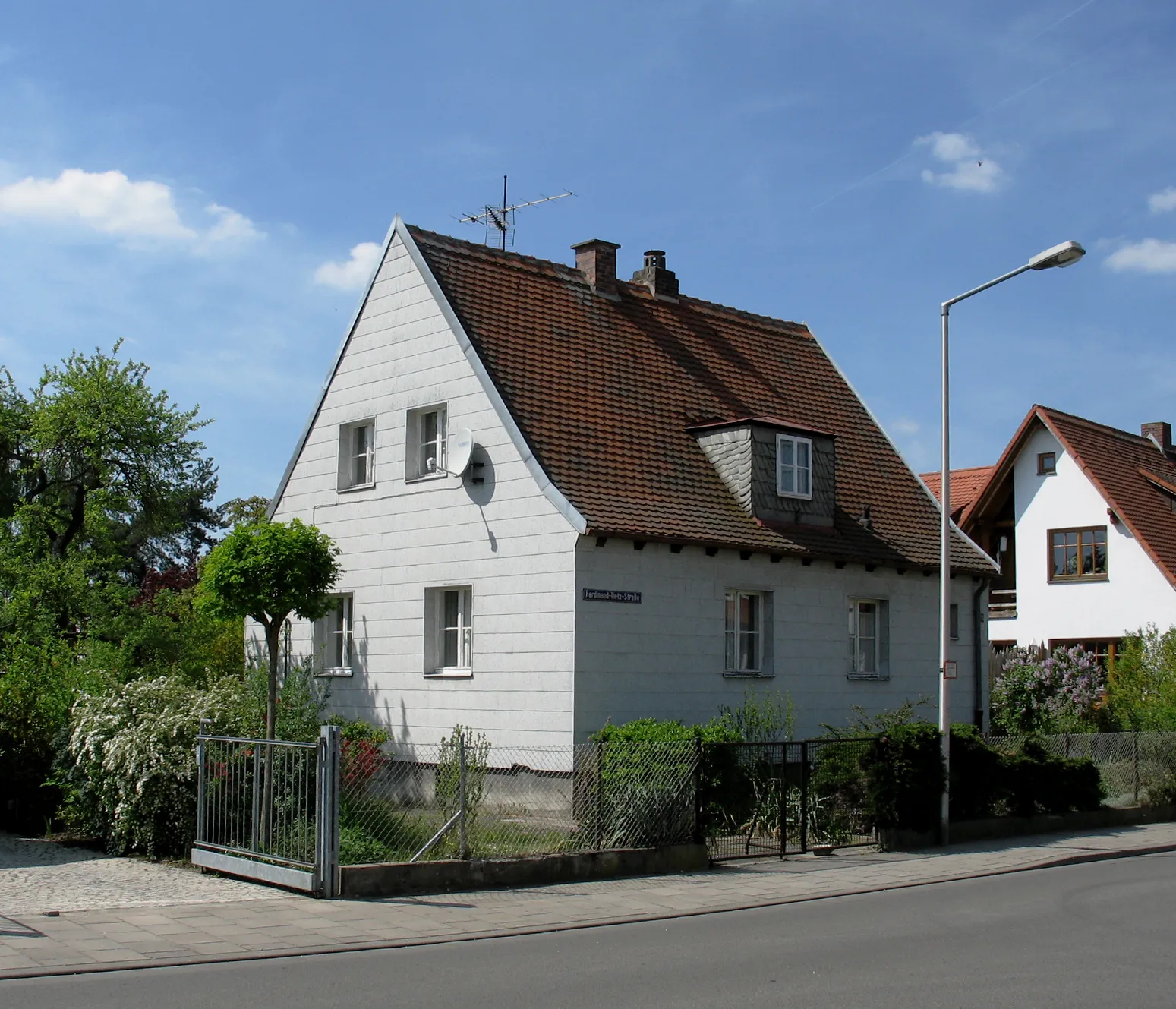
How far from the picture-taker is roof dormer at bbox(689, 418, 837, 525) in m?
20.4

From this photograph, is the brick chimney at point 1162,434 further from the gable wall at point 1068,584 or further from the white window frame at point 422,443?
the white window frame at point 422,443

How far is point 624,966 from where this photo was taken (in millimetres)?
9406

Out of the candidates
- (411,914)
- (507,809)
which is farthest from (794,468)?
(411,914)

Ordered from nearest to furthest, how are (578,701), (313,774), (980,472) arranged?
(313,774) < (578,701) < (980,472)

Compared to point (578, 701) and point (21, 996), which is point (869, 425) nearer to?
point (578, 701)

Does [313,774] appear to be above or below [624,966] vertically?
above

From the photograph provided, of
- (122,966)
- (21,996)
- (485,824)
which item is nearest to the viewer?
(21,996)

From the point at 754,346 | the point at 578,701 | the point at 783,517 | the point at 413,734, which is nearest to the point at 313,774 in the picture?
the point at 578,701

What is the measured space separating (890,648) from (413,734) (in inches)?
318

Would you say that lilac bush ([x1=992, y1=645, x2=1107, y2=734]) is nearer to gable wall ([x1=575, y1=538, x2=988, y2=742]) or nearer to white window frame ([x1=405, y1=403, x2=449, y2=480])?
gable wall ([x1=575, y1=538, x2=988, y2=742])

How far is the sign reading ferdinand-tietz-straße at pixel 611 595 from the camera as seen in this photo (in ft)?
58.2

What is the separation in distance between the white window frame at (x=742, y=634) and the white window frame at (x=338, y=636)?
5.97 metres

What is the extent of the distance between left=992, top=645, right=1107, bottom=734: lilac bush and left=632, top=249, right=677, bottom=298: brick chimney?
446 inches

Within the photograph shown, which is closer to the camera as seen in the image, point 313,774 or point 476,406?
point 313,774
